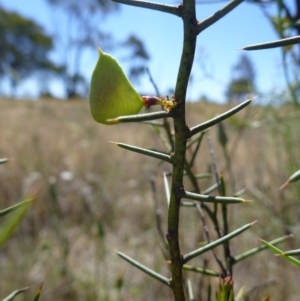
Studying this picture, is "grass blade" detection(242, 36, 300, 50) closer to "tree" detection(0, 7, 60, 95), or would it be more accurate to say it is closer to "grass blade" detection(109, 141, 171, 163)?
"grass blade" detection(109, 141, 171, 163)

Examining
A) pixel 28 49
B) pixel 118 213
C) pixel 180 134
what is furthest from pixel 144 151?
pixel 28 49

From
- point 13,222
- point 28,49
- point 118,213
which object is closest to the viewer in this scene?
point 13,222

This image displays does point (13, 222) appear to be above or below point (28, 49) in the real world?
below

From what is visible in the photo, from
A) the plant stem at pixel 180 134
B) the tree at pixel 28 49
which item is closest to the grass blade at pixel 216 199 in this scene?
the plant stem at pixel 180 134

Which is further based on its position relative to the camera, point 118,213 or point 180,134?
point 118,213

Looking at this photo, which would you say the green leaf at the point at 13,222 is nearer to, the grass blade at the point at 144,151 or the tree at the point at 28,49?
the grass blade at the point at 144,151

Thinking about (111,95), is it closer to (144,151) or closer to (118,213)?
(144,151)

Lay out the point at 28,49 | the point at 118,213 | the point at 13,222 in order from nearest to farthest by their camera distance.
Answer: the point at 13,222
the point at 118,213
the point at 28,49
